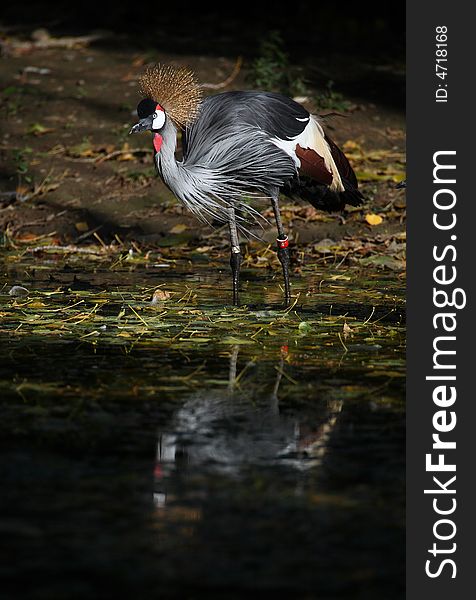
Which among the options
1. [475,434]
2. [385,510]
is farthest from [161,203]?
[385,510]

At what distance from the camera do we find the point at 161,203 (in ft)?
38.5

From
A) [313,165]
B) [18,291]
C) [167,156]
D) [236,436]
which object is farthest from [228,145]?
[236,436]

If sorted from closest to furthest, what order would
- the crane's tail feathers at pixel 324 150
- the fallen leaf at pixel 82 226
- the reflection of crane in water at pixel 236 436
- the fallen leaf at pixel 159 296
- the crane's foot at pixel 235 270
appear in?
the reflection of crane in water at pixel 236 436
the fallen leaf at pixel 159 296
the crane's foot at pixel 235 270
the crane's tail feathers at pixel 324 150
the fallen leaf at pixel 82 226

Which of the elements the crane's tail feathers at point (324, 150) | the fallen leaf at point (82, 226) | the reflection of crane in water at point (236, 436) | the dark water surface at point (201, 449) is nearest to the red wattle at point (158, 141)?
the dark water surface at point (201, 449)

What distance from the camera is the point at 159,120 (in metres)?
8.34

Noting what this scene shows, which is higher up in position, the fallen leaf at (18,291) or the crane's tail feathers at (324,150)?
the crane's tail feathers at (324,150)

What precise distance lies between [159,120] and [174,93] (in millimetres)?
198

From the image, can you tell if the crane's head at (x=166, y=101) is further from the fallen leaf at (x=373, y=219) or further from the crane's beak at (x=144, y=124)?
the fallen leaf at (x=373, y=219)

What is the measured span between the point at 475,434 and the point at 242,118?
3906mm

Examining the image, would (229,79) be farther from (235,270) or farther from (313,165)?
(235,270)

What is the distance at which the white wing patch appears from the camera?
28.6 feet

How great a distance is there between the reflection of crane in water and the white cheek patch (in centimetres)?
291

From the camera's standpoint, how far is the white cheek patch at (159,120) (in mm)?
8328

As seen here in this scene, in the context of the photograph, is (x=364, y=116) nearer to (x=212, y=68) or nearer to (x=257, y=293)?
(x=212, y=68)
